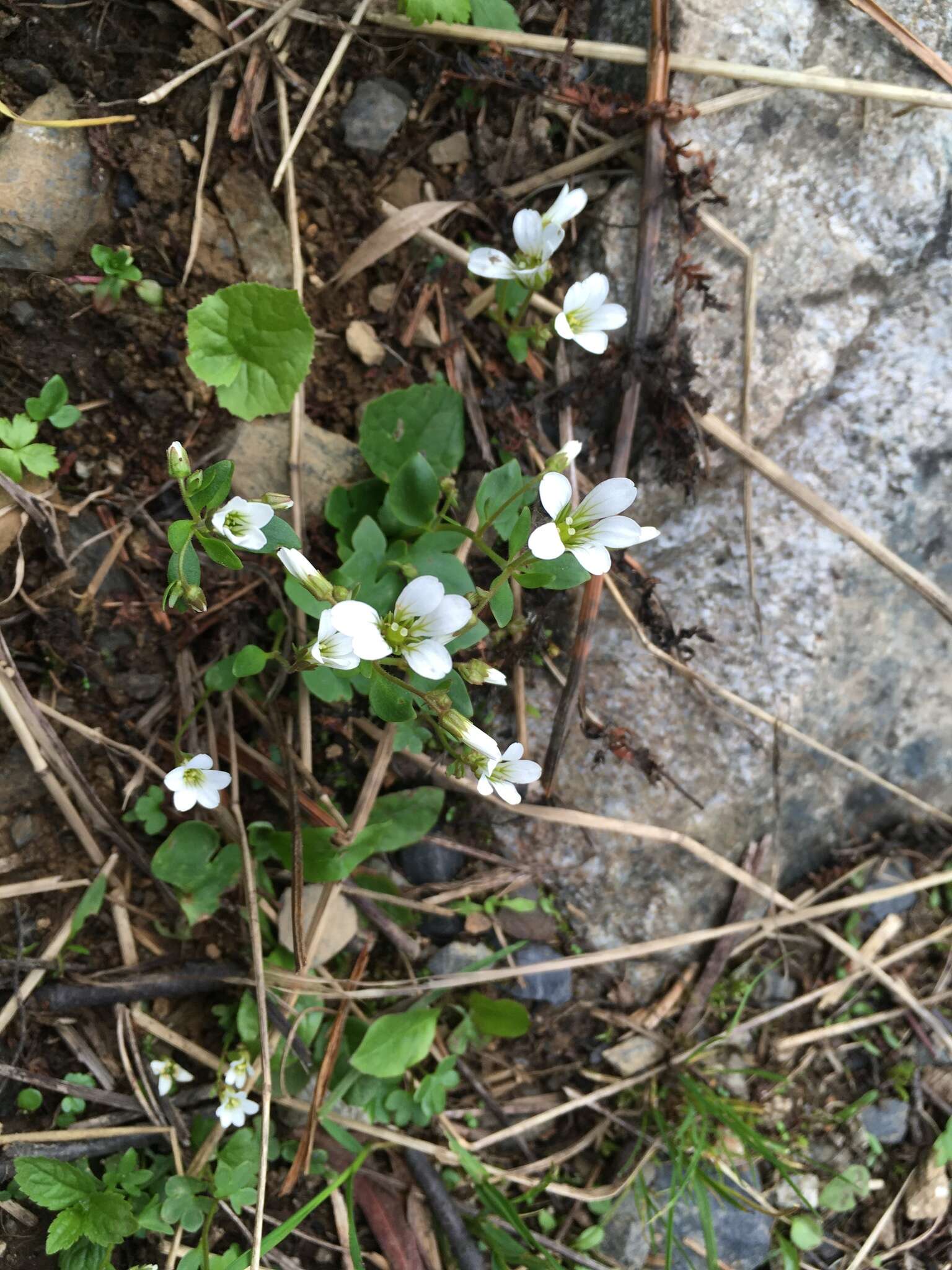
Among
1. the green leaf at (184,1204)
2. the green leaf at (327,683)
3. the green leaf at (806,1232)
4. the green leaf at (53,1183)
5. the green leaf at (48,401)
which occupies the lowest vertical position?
the green leaf at (806,1232)

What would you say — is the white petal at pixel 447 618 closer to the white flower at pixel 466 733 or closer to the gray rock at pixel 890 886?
the white flower at pixel 466 733

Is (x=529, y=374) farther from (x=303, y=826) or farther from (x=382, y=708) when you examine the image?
(x=303, y=826)

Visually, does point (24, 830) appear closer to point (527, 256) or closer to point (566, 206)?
point (527, 256)

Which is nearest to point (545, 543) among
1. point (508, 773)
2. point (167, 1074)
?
point (508, 773)

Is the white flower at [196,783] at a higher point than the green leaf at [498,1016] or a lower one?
higher

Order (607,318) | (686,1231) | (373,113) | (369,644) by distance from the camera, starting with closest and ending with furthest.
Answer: (369,644), (607,318), (373,113), (686,1231)

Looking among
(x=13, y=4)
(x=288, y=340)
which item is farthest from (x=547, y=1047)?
(x=13, y=4)

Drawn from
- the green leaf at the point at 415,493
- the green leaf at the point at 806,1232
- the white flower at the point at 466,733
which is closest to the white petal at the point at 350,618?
the white flower at the point at 466,733
